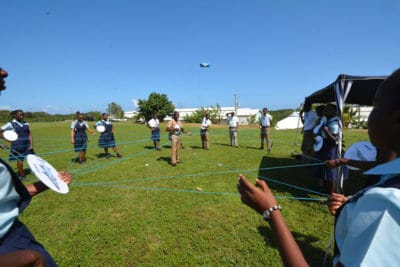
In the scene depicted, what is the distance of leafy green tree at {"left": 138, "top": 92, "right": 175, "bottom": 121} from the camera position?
55750mm

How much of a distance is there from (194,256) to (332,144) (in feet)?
12.6

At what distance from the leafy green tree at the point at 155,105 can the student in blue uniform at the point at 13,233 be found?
55.1 m

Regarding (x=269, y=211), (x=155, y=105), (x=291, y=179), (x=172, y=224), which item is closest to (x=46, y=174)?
(x=269, y=211)

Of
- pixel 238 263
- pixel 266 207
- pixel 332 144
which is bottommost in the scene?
pixel 238 263

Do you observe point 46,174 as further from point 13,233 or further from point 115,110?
point 115,110

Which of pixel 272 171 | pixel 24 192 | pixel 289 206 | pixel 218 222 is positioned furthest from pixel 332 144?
pixel 24 192

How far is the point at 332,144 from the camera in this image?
4859mm

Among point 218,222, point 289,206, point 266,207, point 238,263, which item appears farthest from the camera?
point 289,206

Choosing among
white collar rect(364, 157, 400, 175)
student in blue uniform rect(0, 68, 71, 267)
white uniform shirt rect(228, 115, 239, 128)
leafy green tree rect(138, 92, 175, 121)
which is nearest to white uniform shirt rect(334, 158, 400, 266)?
white collar rect(364, 157, 400, 175)

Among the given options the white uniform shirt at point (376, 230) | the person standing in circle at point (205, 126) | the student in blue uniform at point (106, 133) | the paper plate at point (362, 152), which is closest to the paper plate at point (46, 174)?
the white uniform shirt at point (376, 230)

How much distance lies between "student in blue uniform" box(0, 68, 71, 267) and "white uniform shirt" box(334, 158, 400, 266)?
63.9 inches

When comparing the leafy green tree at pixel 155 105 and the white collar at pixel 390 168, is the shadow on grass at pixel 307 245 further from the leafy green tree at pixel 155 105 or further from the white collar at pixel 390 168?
the leafy green tree at pixel 155 105

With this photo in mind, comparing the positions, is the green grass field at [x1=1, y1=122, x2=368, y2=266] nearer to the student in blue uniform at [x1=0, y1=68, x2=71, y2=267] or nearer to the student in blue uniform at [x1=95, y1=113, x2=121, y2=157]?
the student in blue uniform at [x1=0, y1=68, x2=71, y2=267]

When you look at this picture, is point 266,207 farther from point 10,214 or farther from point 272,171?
point 272,171
